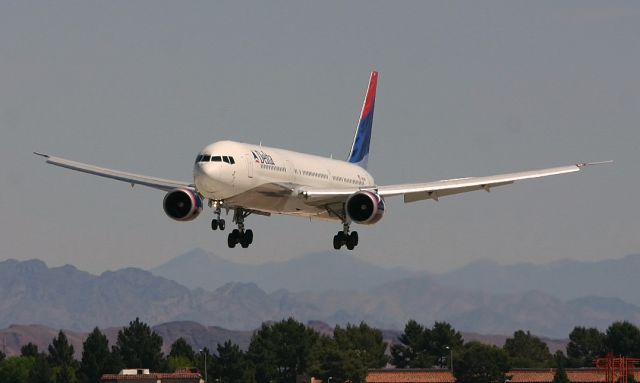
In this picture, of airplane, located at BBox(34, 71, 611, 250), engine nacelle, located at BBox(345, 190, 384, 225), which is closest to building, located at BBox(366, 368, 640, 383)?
airplane, located at BBox(34, 71, 611, 250)

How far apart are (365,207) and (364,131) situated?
27697 mm

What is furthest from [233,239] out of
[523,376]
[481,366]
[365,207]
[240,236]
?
[523,376]

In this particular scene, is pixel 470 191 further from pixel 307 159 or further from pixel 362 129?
pixel 362 129

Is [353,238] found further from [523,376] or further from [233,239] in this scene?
[523,376]

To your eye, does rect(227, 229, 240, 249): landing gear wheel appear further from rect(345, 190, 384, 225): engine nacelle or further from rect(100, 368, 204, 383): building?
rect(100, 368, 204, 383): building

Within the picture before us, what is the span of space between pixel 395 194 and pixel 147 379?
103 m

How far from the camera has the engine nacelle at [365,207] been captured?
8681 centimetres

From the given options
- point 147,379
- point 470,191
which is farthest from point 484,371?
point 470,191

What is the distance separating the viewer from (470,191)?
94188 mm

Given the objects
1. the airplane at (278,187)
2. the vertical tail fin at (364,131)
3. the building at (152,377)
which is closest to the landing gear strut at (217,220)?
the airplane at (278,187)

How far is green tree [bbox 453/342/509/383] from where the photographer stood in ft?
639

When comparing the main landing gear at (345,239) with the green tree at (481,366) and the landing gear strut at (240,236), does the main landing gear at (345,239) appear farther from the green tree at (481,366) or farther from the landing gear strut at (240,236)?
the green tree at (481,366)

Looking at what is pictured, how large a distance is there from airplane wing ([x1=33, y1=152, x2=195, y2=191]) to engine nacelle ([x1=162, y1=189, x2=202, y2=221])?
2112 mm

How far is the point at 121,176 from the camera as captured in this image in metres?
94.3
